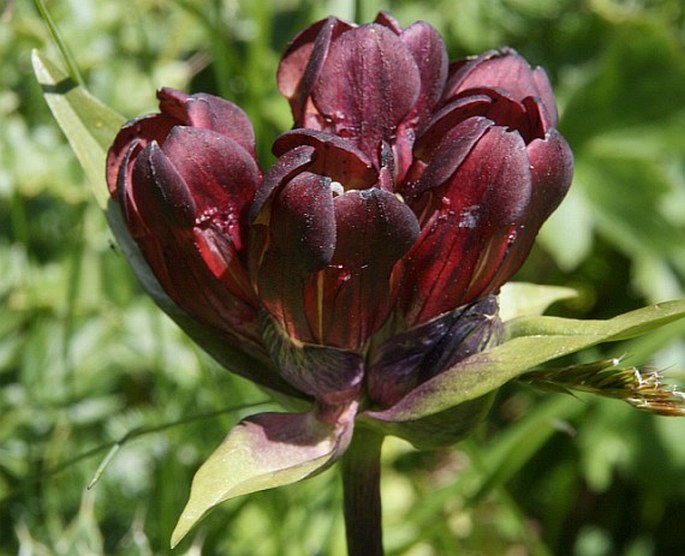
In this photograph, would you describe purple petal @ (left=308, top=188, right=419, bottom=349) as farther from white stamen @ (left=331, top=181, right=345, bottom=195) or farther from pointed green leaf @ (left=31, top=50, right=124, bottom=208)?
pointed green leaf @ (left=31, top=50, right=124, bottom=208)

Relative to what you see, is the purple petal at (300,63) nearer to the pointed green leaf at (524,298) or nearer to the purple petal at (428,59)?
the purple petal at (428,59)

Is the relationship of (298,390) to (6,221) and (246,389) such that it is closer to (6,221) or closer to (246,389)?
(246,389)

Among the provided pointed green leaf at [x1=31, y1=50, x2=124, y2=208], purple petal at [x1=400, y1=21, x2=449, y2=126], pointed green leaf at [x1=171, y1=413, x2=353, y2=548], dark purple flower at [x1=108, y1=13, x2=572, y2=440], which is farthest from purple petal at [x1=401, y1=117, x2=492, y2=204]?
pointed green leaf at [x1=31, y1=50, x2=124, y2=208]

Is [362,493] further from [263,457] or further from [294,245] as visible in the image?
[294,245]

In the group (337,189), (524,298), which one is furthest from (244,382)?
(337,189)

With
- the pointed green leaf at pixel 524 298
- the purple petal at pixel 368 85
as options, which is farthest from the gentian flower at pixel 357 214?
the pointed green leaf at pixel 524 298
